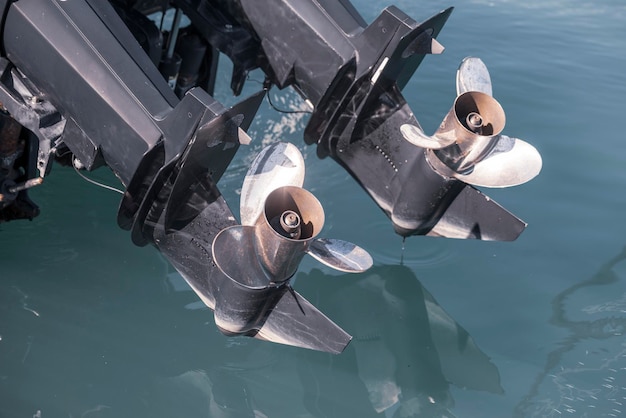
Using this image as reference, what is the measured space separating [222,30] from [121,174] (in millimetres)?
1384

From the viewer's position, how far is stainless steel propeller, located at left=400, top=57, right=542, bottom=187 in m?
3.65

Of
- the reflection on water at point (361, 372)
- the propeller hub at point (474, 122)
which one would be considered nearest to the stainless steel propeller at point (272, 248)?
the reflection on water at point (361, 372)

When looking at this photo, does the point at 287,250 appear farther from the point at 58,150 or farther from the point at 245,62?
the point at 245,62

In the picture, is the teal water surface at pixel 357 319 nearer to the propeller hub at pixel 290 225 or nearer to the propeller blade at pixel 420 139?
the propeller hub at pixel 290 225

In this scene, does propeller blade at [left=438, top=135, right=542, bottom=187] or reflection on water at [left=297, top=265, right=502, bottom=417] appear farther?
reflection on water at [left=297, top=265, right=502, bottom=417]

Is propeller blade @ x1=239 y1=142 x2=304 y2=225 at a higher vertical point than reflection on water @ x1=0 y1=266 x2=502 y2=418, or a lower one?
higher

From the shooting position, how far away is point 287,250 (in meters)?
3.25

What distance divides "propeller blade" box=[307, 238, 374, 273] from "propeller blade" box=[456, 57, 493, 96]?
930 millimetres

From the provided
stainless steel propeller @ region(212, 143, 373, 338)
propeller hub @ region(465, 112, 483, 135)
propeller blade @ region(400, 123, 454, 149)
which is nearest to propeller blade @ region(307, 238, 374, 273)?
stainless steel propeller @ region(212, 143, 373, 338)

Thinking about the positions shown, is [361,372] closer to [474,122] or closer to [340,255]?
[340,255]

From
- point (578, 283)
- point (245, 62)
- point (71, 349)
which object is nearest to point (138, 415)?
point (71, 349)

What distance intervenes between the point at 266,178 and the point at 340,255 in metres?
0.46

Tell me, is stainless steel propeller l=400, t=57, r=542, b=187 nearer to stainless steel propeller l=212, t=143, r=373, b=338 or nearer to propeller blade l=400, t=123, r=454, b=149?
propeller blade l=400, t=123, r=454, b=149

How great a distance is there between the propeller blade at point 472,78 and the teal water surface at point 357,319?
1289mm
